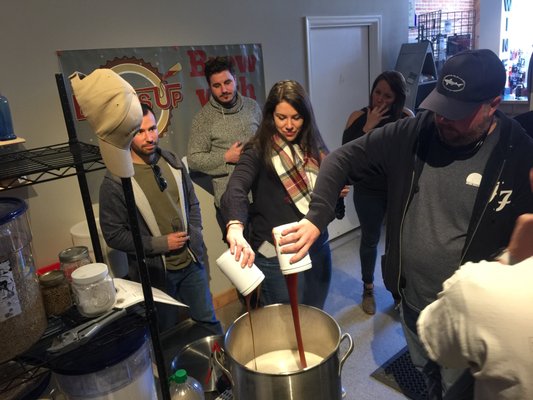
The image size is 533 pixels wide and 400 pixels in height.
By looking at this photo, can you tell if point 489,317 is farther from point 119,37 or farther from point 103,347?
point 119,37

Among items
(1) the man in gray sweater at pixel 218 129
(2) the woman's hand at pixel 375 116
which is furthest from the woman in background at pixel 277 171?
(2) the woman's hand at pixel 375 116

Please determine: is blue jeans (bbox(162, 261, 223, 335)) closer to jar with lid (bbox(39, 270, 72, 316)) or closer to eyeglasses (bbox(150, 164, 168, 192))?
eyeglasses (bbox(150, 164, 168, 192))

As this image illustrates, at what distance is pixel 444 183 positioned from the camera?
131 cm

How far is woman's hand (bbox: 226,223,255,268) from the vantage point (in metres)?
1.15

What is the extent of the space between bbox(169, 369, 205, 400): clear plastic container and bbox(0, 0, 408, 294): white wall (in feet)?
3.71

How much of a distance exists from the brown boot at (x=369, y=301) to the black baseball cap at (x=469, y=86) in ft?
5.92

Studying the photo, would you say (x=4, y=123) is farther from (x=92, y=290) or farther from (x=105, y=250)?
(x=92, y=290)

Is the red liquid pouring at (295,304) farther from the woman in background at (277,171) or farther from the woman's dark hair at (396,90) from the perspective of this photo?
the woman's dark hair at (396,90)

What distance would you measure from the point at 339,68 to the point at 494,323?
3324 mm

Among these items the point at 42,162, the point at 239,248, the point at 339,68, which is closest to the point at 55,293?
the point at 42,162

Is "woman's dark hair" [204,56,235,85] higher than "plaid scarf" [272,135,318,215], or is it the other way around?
"woman's dark hair" [204,56,235,85]

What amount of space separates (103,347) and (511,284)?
93 centimetres

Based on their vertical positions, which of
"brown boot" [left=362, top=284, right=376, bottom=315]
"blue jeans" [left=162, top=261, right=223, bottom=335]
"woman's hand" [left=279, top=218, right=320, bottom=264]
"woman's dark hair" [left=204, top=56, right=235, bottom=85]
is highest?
"woman's dark hair" [left=204, top=56, right=235, bottom=85]

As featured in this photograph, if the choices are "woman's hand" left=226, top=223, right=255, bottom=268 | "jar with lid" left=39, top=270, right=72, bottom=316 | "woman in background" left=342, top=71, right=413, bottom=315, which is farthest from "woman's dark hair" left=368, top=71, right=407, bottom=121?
"jar with lid" left=39, top=270, right=72, bottom=316
